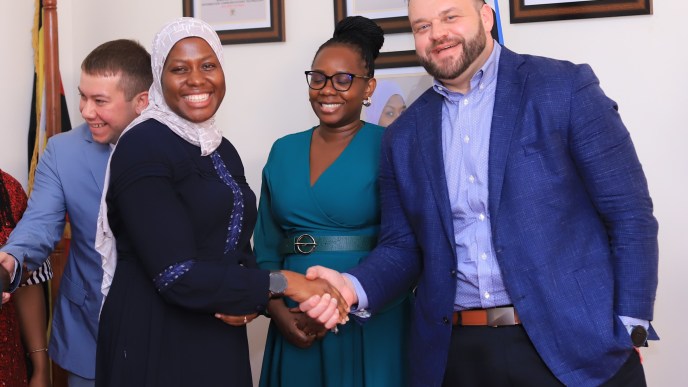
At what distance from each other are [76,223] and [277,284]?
81cm

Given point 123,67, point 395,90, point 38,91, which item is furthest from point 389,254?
point 38,91

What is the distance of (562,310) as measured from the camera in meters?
1.88

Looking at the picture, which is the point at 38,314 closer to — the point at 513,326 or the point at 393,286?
the point at 393,286

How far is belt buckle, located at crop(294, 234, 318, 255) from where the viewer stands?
99.0 inches

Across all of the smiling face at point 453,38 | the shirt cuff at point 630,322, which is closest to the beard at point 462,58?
the smiling face at point 453,38

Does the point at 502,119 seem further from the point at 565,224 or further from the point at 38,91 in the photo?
the point at 38,91

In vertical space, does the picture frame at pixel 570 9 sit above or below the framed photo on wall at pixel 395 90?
above

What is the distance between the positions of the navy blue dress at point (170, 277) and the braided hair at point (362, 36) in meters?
0.91

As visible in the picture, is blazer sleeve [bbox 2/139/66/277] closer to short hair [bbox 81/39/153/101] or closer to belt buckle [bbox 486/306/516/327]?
short hair [bbox 81/39/153/101]

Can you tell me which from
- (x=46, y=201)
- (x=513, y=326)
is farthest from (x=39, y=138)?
(x=513, y=326)

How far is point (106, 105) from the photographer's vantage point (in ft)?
7.89

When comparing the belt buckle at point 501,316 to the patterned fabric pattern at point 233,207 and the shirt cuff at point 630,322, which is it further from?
the patterned fabric pattern at point 233,207

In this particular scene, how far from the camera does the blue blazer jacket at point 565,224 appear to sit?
6.16 feet

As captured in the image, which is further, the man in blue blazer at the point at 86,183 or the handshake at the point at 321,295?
the man in blue blazer at the point at 86,183
